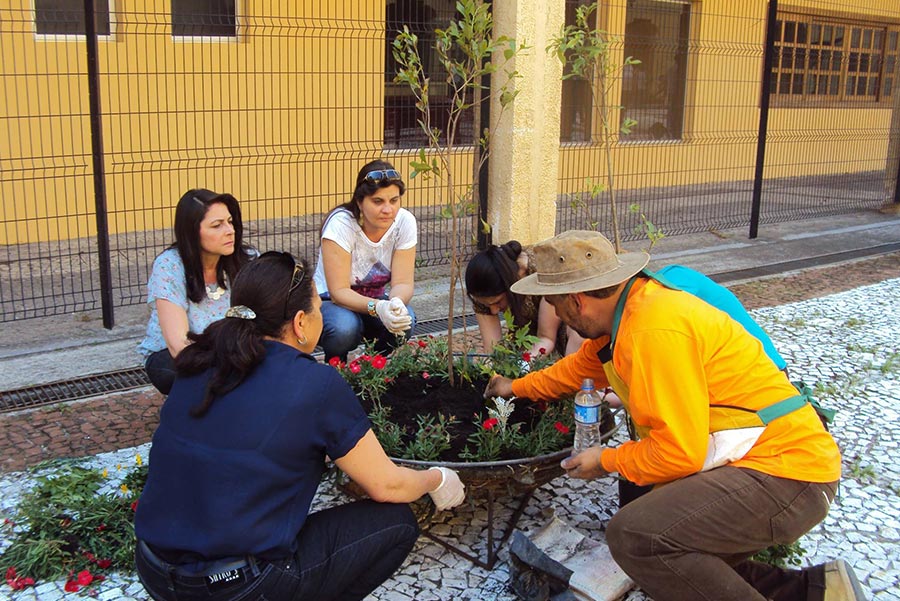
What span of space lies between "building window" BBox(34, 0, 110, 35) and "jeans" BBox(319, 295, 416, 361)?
4.56 m

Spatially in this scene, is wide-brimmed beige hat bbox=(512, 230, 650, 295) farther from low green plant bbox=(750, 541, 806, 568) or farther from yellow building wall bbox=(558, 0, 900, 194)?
yellow building wall bbox=(558, 0, 900, 194)

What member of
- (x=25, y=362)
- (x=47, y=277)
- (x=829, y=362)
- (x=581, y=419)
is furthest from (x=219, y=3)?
(x=581, y=419)

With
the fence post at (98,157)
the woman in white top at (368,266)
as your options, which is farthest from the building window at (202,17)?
the woman in white top at (368,266)

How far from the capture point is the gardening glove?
2.83m

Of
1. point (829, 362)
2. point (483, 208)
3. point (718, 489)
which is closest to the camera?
point (718, 489)

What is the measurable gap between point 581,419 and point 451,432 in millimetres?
568

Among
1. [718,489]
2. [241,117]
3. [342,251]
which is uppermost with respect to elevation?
[241,117]

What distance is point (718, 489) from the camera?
258cm

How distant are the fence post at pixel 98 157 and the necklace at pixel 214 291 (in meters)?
1.98

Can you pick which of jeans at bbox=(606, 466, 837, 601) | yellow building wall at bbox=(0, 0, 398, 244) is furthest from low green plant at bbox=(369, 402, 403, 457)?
yellow building wall at bbox=(0, 0, 398, 244)

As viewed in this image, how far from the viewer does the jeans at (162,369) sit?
401cm

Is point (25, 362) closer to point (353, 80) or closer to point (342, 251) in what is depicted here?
point (342, 251)

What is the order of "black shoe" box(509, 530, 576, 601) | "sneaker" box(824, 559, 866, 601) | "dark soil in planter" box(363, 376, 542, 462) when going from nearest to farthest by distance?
"sneaker" box(824, 559, 866, 601), "black shoe" box(509, 530, 576, 601), "dark soil in planter" box(363, 376, 542, 462)

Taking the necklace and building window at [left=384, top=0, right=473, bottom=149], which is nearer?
the necklace
